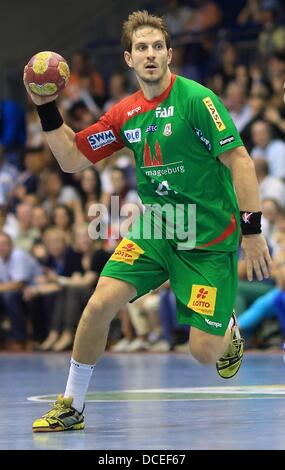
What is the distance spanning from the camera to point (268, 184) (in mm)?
14242

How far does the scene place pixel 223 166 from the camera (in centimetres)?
738

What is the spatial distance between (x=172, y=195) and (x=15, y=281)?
8710 millimetres

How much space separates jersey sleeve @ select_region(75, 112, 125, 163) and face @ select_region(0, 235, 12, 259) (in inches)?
333

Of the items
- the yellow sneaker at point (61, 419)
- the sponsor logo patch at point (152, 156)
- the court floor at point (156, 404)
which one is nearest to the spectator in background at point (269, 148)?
the court floor at point (156, 404)

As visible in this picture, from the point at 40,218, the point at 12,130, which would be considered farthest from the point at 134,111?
the point at 12,130

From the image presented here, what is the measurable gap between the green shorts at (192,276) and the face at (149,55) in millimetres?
987

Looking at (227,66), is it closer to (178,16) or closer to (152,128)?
(178,16)

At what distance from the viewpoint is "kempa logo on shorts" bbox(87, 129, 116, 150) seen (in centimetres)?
755

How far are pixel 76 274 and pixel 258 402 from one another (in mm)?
7073

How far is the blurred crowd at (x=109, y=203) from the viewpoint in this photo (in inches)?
551

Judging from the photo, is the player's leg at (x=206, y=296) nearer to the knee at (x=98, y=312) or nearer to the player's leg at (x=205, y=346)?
the player's leg at (x=205, y=346)

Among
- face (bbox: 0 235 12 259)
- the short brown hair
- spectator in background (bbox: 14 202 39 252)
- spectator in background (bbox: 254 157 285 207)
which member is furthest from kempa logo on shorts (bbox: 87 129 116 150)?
spectator in background (bbox: 14 202 39 252)
